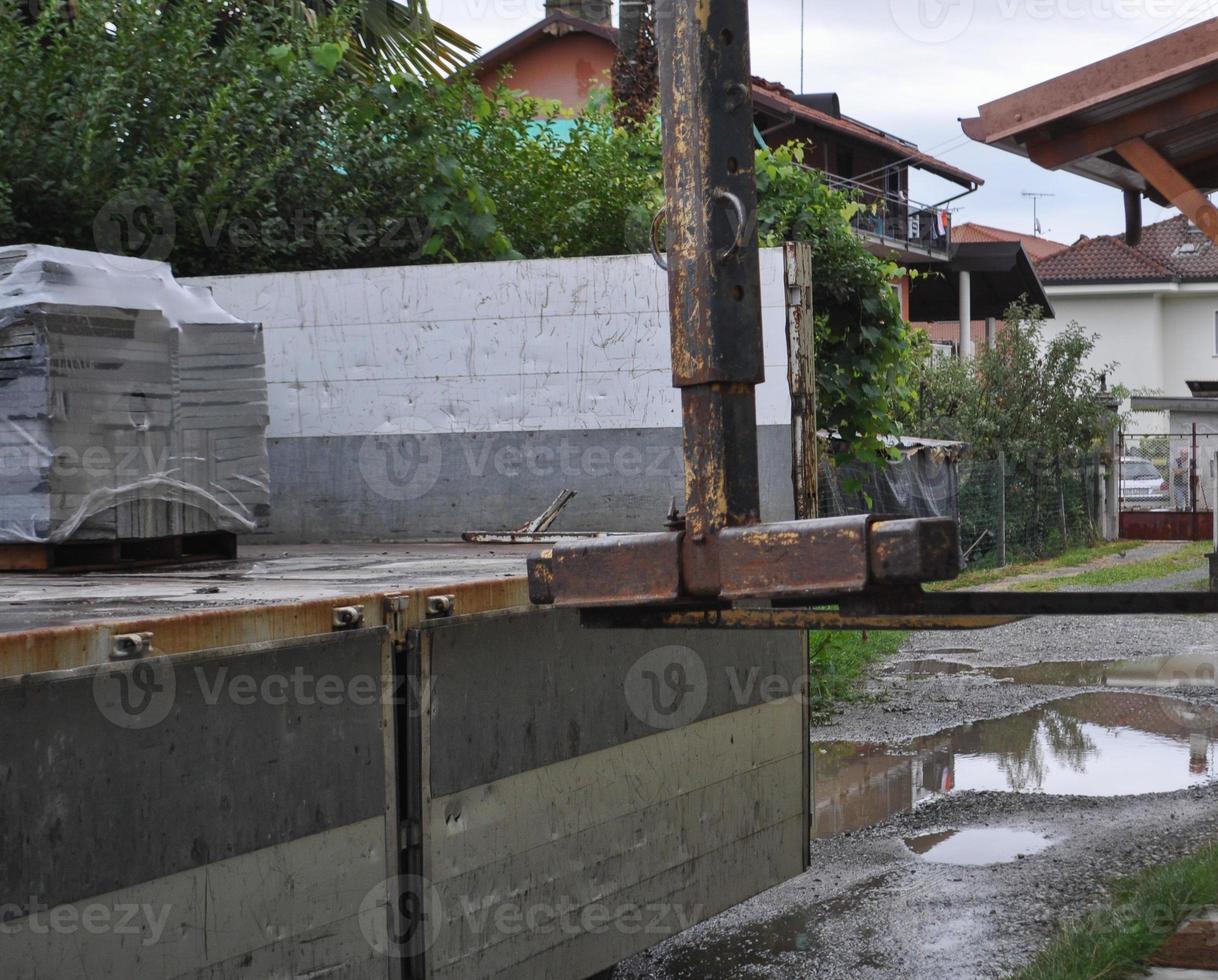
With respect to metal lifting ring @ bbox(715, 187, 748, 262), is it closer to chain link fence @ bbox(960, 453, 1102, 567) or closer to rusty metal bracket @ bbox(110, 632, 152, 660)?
rusty metal bracket @ bbox(110, 632, 152, 660)

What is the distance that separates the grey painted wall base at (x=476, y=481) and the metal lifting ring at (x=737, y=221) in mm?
4916

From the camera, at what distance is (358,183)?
35.9ft

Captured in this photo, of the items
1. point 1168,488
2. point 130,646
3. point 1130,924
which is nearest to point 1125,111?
point 1130,924

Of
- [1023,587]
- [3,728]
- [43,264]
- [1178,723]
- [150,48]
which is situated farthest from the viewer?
[1023,587]

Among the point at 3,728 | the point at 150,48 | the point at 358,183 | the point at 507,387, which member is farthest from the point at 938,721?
the point at 3,728

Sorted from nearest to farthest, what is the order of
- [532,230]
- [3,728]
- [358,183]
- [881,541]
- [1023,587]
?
[3,728]
[881,541]
[358,183]
[532,230]
[1023,587]

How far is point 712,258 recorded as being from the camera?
2805 mm

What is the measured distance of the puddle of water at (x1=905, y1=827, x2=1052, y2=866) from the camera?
21.3 ft

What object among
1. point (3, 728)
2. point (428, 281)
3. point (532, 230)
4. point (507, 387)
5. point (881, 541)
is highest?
point (532, 230)

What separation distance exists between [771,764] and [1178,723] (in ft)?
17.6

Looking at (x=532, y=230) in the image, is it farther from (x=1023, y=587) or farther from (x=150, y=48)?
(x=1023, y=587)

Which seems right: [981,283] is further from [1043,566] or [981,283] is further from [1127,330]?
[1043,566]

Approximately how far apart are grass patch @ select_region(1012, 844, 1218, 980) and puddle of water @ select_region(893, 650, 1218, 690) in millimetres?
4835

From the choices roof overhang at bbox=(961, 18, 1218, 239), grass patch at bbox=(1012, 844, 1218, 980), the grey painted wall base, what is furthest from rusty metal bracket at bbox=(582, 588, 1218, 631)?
the grey painted wall base
